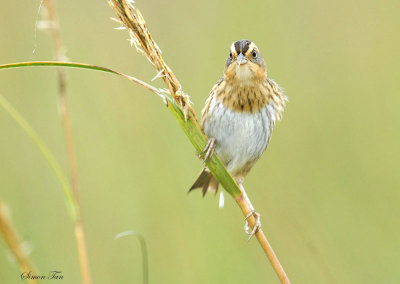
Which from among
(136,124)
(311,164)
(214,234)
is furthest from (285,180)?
(136,124)

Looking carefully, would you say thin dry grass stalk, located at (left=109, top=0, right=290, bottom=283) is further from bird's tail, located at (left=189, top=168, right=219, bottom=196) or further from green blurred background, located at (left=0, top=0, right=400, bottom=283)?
bird's tail, located at (left=189, top=168, right=219, bottom=196)

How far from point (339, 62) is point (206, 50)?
3.43ft

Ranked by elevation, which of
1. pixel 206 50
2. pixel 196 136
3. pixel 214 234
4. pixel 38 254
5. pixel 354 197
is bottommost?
pixel 354 197

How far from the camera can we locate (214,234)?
12.3 ft

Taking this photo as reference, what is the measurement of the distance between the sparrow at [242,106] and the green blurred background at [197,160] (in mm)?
499

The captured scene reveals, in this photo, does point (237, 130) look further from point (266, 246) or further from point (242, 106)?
point (266, 246)

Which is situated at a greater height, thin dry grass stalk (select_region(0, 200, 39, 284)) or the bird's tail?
thin dry grass stalk (select_region(0, 200, 39, 284))

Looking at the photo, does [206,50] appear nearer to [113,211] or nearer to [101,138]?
[101,138]

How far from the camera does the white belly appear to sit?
139 inches

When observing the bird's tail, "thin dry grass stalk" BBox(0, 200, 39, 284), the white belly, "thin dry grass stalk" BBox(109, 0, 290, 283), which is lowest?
the bird's tail

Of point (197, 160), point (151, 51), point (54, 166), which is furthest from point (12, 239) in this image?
point (197, 160)

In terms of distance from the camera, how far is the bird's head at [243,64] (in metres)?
3.41

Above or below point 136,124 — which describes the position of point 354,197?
below

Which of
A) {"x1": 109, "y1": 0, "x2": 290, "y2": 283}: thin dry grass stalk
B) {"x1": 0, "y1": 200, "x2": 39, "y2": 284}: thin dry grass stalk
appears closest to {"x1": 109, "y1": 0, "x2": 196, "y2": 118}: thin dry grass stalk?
{"x1": 109, "y1": 0, "x2": 290, "y2": 283}: thin dry grass stalk
